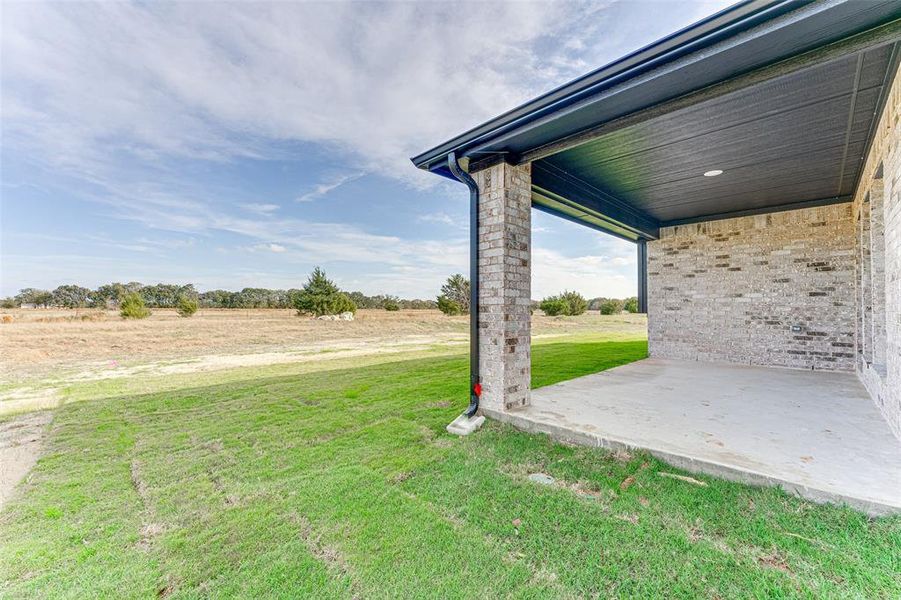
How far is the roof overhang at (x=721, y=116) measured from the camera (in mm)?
2178

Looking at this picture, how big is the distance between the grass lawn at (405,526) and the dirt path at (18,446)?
0.41 feet

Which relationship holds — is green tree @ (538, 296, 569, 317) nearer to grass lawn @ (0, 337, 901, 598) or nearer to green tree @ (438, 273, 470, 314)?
green tree @ (438, 273, 470, 314)

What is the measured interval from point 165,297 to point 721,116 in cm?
3822

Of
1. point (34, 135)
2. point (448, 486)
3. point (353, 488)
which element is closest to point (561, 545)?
point (448, 486)

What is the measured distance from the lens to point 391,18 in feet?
19.9

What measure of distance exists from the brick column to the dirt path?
4.04m

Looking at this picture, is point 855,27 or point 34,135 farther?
point 34,135

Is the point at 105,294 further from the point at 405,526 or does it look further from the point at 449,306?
the point at 405,526

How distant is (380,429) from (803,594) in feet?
10.6

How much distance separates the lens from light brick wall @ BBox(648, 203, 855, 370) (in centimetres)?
629

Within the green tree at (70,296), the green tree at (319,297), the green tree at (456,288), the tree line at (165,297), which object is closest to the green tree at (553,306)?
the green tree at (456,288)

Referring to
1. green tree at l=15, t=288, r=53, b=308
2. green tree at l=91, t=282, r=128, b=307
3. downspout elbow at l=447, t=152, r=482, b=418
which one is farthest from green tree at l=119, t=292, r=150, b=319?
downspout elbow at l=447, t=152, r=482, b=418

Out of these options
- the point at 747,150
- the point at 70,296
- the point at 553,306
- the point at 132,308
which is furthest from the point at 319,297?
the point at 747,150

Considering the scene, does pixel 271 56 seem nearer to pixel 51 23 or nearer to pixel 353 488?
pixel 51 23
